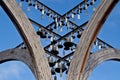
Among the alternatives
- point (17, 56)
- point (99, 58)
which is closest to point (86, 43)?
point (99, 58)

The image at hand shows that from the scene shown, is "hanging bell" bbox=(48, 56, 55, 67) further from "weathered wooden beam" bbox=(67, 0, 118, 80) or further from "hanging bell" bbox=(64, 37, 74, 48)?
"weathered wooden beam" bbox=(67, 0, 118, 80)

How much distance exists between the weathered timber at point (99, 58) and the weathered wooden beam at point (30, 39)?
0.84m

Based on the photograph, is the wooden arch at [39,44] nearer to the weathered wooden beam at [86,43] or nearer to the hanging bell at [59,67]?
the weathered wooden beam at [86,43]

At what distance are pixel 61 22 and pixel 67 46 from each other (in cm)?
Result: 66

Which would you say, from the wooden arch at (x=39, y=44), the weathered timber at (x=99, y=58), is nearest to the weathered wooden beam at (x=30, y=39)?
the wooden arch at (x=39, y=44)

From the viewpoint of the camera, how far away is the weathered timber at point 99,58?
6.90 m

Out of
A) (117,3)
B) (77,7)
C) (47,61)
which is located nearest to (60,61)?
(47,61)

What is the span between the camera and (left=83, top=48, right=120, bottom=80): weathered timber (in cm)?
690

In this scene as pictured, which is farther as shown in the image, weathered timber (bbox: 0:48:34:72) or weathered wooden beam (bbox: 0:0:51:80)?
weathered timber (bbox: 0:48:34:72)

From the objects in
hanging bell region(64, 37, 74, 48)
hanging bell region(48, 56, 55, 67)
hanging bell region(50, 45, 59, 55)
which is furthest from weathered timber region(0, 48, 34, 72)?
hanging bell region(64, 37, 74, 48)

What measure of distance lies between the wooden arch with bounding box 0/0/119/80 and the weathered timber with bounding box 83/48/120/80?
35 cm

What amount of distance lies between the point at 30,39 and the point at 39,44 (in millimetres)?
233

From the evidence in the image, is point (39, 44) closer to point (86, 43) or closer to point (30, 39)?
point (30, 39)

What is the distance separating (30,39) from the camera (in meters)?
6.71
